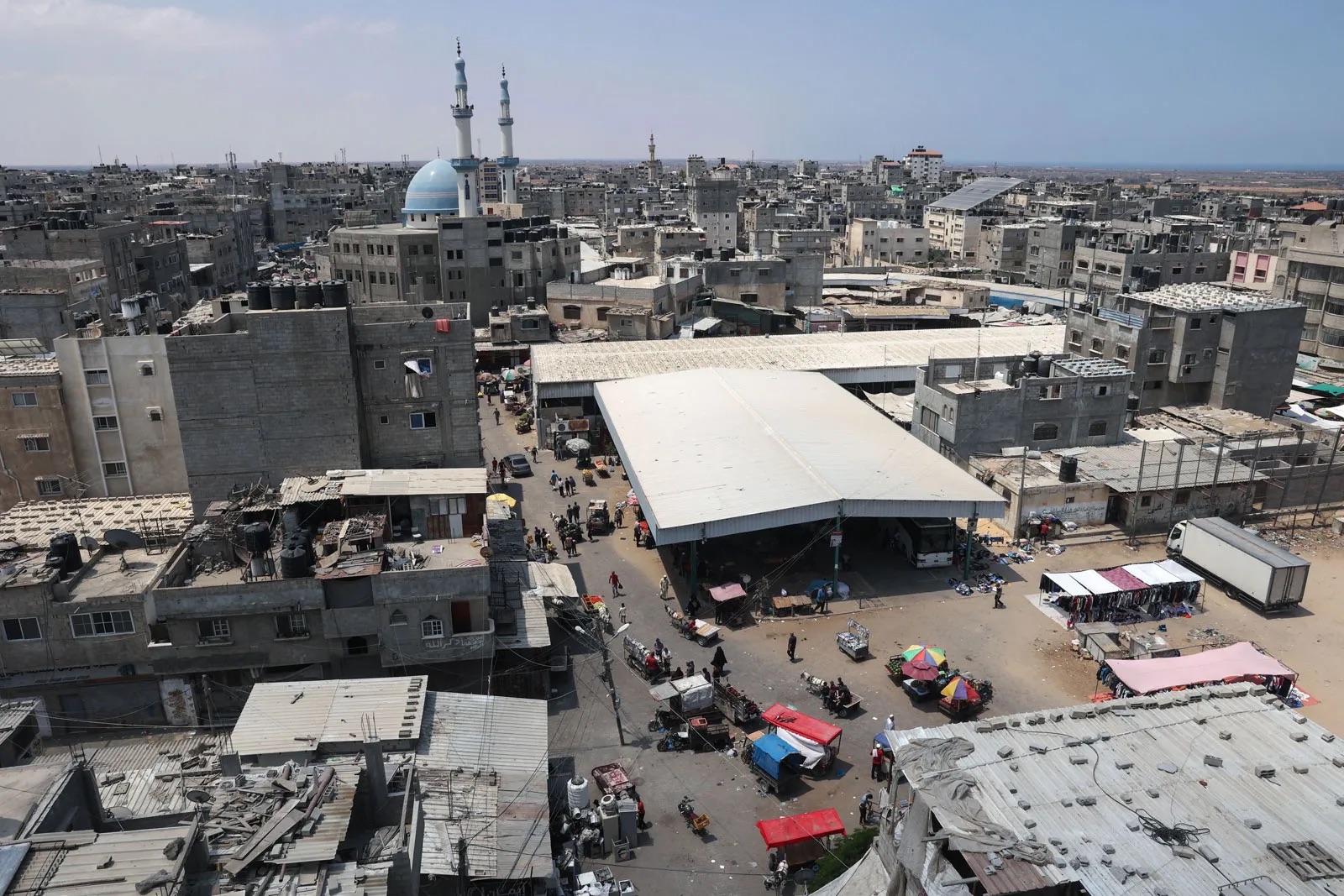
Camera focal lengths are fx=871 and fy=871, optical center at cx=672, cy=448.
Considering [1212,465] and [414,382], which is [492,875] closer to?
[414,382]

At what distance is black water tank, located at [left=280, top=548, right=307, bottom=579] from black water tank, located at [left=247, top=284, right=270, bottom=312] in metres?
11.5

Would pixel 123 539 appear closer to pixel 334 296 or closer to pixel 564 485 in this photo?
pixel 334 296

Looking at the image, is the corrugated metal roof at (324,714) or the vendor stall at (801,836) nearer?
the corrugated metal roof at (324,714)

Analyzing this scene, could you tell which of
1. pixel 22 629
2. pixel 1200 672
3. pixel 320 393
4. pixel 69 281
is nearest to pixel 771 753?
pixel 1200 672

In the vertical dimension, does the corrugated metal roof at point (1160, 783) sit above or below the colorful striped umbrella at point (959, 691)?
above

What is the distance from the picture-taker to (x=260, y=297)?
29.1m

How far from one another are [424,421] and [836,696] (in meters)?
15.8

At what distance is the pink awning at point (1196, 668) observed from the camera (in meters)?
21.6

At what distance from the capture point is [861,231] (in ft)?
341

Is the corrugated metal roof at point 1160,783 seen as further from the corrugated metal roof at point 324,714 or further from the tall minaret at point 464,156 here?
the tall minaret at point 464,156

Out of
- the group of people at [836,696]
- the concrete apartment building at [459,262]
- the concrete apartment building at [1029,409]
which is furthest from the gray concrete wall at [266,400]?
the concrete apartment building at [459,262]

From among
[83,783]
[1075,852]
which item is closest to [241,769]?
[83,783]

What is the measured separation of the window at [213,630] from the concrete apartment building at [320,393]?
6.69 meters

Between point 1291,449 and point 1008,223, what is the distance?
242 ft
